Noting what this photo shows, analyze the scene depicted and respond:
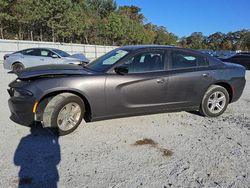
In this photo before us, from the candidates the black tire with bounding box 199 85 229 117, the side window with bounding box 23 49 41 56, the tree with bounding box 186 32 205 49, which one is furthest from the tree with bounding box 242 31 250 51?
the black tire with bounding box 199 85 229 117

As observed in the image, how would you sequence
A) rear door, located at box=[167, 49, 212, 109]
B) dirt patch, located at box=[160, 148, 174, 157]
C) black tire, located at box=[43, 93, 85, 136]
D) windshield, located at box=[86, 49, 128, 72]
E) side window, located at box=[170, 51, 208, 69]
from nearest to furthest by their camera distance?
dirt patch, located at box=[160, 148, 174, 157]
black tire, located at box=[43, 93, 85, 136]
windshield, located at box=[86, 49, 128, 72]
rear door, located at box=[167, 49, 212, 109]
side window, located at box=[170, 51, 208, 69]

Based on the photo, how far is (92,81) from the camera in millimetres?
4633

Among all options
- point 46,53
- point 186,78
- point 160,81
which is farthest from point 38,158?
point 46,53

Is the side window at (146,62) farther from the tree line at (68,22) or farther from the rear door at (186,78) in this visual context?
the tree line at (68,22)

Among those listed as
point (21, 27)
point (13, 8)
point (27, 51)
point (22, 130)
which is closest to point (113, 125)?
point (22, 130)

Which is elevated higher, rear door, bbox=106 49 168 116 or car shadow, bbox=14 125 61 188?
rear door, bbox=106 49 168 116

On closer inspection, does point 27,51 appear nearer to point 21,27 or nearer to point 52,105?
point 52,105

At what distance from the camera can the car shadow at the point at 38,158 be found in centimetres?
318

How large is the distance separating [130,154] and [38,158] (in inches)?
50.9

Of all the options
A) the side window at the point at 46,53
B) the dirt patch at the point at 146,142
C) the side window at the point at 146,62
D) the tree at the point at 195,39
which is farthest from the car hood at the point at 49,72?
the tree at the point at 195,39

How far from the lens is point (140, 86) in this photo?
499 centimetres

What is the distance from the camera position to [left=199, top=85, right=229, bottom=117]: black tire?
5812 mm

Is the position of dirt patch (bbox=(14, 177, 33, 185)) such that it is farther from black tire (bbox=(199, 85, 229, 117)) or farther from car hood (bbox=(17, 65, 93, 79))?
black tire (bbox=(199, 85, 229, 117))

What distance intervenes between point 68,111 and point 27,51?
1018 cm
